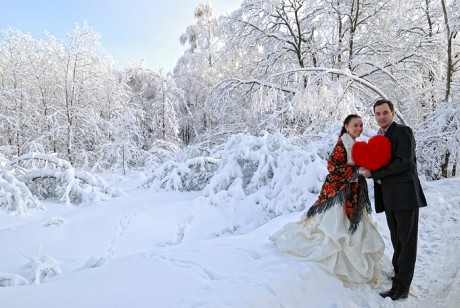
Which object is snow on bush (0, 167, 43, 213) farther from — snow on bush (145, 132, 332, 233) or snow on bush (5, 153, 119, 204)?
snow on bush (145, 132, 332, 233)

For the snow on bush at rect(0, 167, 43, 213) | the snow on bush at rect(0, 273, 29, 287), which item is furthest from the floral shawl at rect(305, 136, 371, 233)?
the snow on bush at rect(0, 167, 43, 213)

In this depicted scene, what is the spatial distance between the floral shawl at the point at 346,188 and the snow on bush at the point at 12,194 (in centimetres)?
518

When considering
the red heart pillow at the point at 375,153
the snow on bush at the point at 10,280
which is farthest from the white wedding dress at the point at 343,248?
the snow on bush at the point at 10,280

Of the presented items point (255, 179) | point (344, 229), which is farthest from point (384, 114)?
point (255, 179)

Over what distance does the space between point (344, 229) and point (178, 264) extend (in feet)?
5.02

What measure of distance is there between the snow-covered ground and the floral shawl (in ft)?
1.92

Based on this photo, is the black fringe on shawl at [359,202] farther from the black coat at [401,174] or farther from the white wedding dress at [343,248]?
the black coat at [401,174]

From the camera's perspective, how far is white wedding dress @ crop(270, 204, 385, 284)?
8.84 feet

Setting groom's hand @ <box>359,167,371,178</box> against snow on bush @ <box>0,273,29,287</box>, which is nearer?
groom's hand @ <box>359,167,371,178</box>

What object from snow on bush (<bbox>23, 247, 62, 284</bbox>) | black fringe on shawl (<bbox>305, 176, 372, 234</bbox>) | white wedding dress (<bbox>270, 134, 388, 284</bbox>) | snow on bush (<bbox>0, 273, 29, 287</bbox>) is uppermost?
black fringe on shawl (<bbox>305, 176, 372, 234</bbox>)

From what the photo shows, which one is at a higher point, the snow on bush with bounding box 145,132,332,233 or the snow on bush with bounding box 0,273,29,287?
the snow on bush with bounding box 145,132,332,233

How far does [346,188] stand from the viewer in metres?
2.83

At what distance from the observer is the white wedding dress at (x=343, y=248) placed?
8.84 ft

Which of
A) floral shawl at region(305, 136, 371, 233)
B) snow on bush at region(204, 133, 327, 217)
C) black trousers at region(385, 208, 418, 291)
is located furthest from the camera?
snow on bush at region(204, 133, 327, 217)
